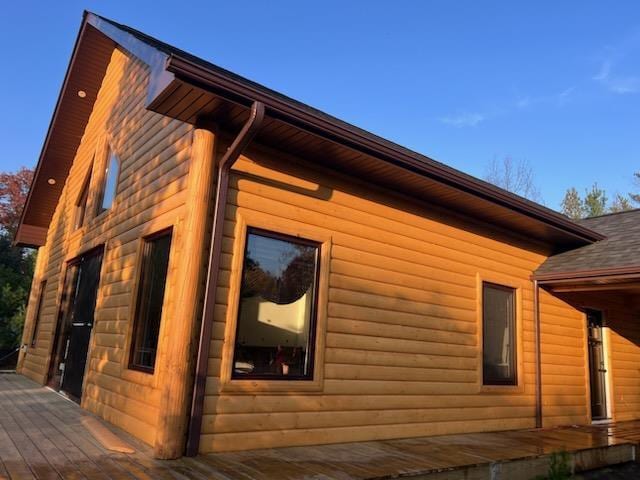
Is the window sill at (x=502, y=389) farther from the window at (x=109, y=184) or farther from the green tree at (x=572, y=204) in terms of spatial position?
the green tree at (x=572, y=204)

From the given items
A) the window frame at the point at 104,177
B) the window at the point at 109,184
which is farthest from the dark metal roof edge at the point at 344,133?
the window frame at the point at 104,177

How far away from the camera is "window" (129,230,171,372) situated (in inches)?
171

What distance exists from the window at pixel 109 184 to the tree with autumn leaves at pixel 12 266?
8.68 m

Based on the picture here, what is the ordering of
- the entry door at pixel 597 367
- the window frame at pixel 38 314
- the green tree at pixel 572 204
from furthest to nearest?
the green tree at pixel 572 204, the window frame at pixel 38 314, the entry door at pixel 597 367

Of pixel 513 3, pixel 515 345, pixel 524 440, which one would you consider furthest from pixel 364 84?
pixel 524 440

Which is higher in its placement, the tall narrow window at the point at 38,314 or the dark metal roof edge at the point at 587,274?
the dark metal roof edge at the point at 587,274

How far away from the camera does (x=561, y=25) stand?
11.8 meters

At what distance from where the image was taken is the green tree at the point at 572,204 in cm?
3139

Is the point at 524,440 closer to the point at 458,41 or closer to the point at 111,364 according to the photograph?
the point at 111,364

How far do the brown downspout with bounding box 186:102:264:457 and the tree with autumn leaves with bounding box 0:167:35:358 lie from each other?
474 inches

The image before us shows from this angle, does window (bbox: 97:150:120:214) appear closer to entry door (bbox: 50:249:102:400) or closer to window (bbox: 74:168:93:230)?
entry door (bbox: 50:249:102:400)

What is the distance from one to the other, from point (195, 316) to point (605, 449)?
181 inches

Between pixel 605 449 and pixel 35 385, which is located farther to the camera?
pixel 35 385

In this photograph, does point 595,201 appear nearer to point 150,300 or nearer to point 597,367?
point 597,367
